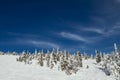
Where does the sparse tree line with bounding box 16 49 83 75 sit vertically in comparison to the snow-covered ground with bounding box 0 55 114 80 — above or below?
above

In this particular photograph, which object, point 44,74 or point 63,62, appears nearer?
point 44,74

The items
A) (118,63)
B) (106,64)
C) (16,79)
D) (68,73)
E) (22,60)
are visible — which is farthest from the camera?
(22,60)

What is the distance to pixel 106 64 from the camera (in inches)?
4080

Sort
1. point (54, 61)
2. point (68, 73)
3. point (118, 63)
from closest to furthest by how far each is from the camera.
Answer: point (118, 63) → point (68, 73) → point (54, 61)

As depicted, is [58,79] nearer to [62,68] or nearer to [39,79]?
[39,79]

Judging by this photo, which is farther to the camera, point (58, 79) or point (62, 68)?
point (62, 68)

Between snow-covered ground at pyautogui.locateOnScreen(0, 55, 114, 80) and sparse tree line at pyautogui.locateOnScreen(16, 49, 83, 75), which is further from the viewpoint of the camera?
sparse tree line at pyautogui.locateOnScreen(16, 49, 83, 75)

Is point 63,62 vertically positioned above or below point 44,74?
above

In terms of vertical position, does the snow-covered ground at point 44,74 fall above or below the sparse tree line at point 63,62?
Answer: below

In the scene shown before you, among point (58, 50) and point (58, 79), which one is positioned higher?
point (58, 50)

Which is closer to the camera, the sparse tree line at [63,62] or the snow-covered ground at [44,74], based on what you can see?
the snow-covered ground at [44,74]

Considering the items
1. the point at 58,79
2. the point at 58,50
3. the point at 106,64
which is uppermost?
the point at 58,50

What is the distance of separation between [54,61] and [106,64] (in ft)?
89.0

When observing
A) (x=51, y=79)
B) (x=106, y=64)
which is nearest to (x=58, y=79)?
(x=51, y=79)
